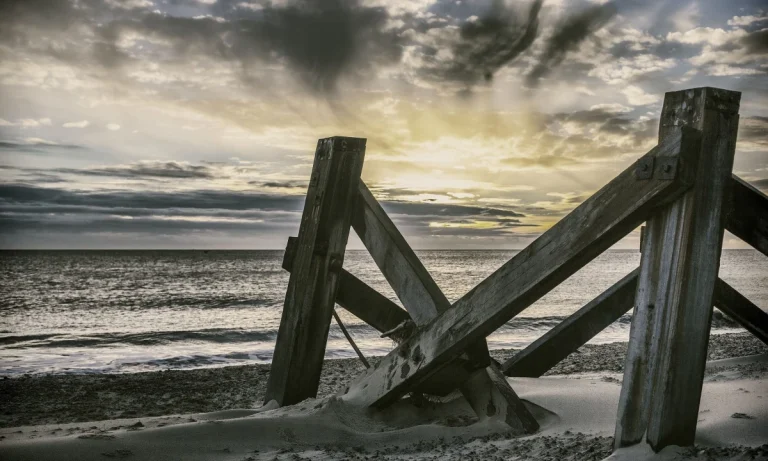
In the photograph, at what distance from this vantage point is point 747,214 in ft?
8.55

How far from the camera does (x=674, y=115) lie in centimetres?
246

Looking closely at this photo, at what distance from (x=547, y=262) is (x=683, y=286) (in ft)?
1.92

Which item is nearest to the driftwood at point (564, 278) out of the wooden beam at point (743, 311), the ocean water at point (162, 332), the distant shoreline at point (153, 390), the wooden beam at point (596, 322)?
the wooden beam at point (596, 322)

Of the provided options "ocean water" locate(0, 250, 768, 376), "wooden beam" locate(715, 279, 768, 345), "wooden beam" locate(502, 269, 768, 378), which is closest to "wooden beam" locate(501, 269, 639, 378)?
"wooden beam" locate(502, 269, 768, 378)

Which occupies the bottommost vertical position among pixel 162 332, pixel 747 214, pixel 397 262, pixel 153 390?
pixel 162 332

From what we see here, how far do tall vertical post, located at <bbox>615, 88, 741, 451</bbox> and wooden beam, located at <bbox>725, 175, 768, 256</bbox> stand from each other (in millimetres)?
232

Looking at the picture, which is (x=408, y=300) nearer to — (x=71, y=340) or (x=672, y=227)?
(x=672, y=227)

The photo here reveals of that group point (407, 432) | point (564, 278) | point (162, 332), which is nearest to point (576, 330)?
point (407, 432)

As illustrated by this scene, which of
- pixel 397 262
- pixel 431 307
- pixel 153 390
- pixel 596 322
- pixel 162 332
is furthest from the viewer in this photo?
pixel 162 332

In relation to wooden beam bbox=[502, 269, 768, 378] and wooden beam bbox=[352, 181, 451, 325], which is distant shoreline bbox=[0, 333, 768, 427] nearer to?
wooden beam bbox=[502, 269, 768, 378]

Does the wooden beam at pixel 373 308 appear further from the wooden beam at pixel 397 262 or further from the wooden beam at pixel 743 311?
the wooden beam at pixel 743 311

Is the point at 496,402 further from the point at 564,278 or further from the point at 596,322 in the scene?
the point at 596,322

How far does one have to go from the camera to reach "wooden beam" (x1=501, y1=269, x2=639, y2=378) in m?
4.08

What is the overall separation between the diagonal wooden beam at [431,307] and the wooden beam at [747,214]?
1406 millimetres
